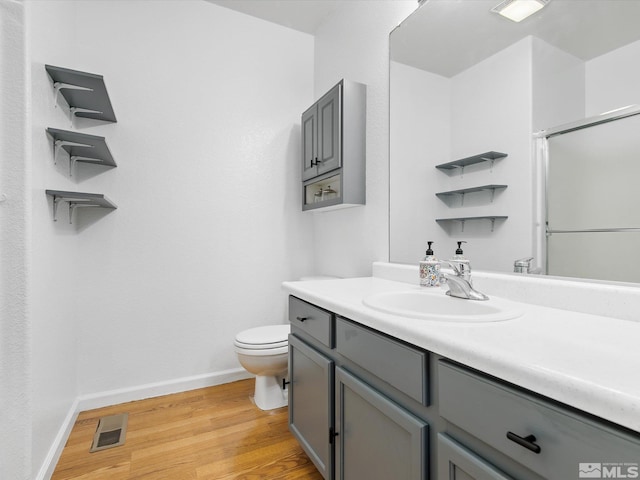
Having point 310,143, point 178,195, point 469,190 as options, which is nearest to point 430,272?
point 469,190

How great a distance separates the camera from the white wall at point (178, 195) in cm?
209

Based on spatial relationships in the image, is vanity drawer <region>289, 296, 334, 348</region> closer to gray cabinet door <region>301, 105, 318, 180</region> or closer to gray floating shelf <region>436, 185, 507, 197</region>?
gray floating shelf <region>436, 185, 507, 197</region>

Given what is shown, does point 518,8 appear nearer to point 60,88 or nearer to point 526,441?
point 526,441

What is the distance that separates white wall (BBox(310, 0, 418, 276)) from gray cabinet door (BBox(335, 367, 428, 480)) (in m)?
1.00

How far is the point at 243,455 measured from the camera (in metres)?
1.64

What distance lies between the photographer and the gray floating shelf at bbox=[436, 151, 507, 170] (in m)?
1.35

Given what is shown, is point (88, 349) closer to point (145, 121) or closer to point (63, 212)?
point (63, 212)

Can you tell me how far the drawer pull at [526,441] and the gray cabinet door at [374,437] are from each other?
0.26m

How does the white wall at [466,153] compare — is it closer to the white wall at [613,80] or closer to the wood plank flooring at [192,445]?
the white wall at [613,80]

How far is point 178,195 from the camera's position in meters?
2.33

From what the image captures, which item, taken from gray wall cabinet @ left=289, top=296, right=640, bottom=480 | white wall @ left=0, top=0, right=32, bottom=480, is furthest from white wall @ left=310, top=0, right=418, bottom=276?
white wall @ left=0, top=0, right=32, bottom=480

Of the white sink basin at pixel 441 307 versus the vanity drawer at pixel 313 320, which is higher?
the white sink basin at pixel 441 307

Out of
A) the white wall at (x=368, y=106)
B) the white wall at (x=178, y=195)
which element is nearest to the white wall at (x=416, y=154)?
the white wall at (x=368, y=106)

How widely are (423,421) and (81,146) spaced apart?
6.21ft
